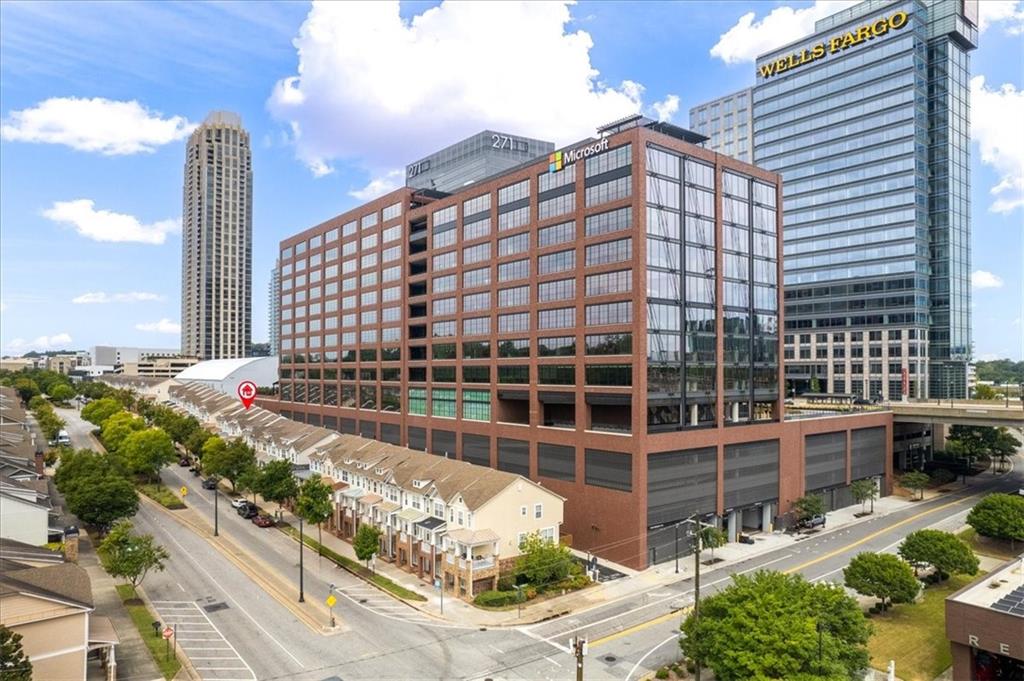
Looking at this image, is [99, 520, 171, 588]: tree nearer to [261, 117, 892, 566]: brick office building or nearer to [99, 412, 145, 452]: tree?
[261, 117, 892, 566]: brick office building

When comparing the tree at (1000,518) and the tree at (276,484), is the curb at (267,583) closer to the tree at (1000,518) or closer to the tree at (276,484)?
the tree at (276,484)

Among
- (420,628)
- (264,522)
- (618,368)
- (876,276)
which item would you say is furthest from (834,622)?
(876,276)

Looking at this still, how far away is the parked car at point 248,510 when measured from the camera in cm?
8394

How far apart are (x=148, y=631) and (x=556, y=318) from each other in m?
50.6

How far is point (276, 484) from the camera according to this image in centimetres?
8031

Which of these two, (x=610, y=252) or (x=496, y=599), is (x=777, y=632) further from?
(x=610, y=252)

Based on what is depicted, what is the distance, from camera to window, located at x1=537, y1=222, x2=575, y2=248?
249ft

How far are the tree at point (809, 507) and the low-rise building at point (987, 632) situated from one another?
36.0 meters

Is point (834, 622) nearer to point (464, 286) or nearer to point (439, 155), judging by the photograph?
point (464, 286)

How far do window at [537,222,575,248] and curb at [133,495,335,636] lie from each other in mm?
47560

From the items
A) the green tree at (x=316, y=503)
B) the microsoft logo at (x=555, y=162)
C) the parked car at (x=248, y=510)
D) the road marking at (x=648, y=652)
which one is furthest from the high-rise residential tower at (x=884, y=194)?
the parked car at (x=248, y=510)

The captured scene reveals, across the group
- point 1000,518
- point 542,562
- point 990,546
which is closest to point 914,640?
point 542,562

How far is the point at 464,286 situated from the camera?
3701 inches

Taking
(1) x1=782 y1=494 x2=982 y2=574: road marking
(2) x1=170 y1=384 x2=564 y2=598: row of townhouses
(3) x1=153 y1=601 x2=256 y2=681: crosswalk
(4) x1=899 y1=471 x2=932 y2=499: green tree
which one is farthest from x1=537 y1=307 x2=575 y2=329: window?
(4) x1=899 y1=471 x2=932 y2=499: green tree
